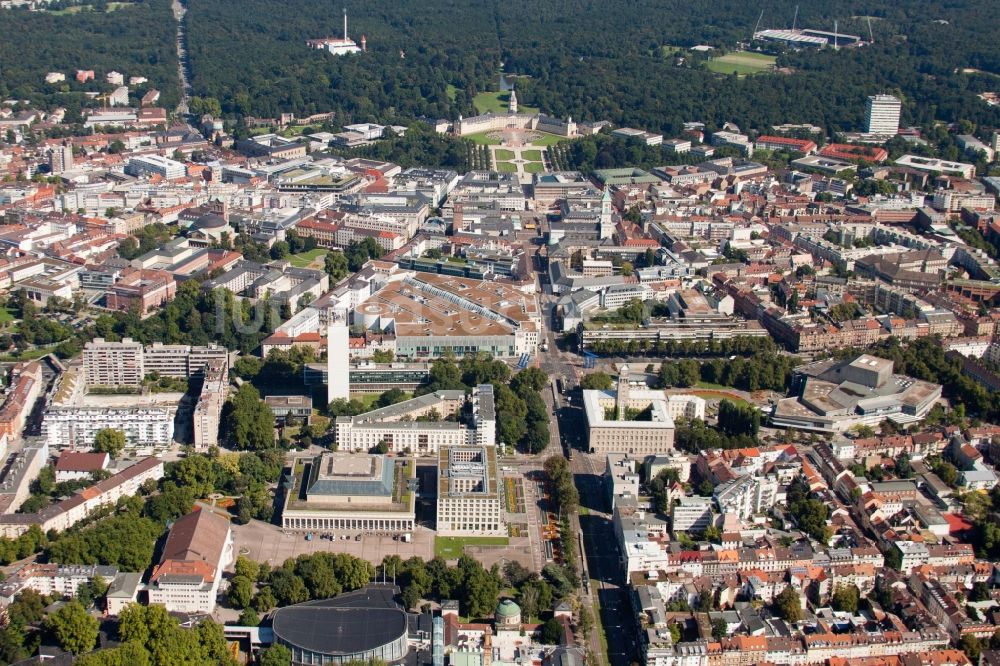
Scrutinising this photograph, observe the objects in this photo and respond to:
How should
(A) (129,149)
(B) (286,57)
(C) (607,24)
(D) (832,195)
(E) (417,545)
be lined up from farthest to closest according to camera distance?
(C) (607,24) < (B) (286,57) < (A) (129,149) < (D) (832,195) < (E) (417,545)

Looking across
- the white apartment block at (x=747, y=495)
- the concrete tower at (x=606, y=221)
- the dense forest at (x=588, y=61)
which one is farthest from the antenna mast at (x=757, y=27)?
the white apartment block at (x=747, y=495)

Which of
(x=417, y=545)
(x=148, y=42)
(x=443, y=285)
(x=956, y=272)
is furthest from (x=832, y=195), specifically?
(x=148, y=42)

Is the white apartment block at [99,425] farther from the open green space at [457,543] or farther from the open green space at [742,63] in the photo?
the open green space at [742,63]

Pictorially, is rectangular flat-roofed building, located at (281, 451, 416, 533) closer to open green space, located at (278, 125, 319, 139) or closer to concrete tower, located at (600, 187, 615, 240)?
concrete tower, located at (600, 187, 615, 240)

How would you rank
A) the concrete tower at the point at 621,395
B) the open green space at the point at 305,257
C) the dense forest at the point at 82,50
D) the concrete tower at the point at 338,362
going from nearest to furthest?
1. the concrete tower at the point at 621,395
2. the concrete tower at the point at 338,362
3. the open green space at the point at 305,257
4. the dense forest at the point at 82,50

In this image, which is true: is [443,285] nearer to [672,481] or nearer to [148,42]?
[672,481]

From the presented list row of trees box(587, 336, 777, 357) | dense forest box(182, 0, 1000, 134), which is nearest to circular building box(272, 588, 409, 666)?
row of trees box(587, 336, 777, 357)

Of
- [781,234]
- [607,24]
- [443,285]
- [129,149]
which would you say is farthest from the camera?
[607,24]

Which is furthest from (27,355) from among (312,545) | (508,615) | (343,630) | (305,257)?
(508,615)
